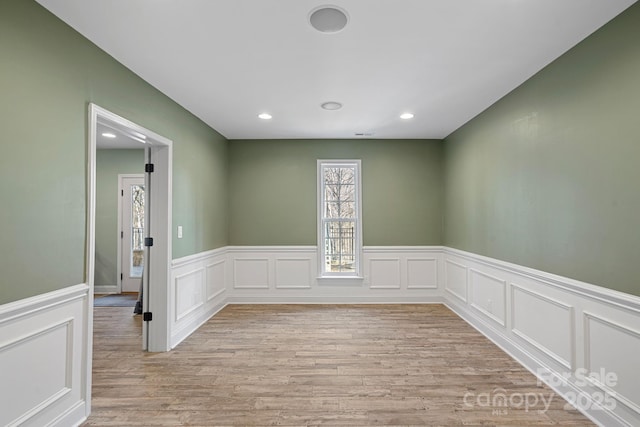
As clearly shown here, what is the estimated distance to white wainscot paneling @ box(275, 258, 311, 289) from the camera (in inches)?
200

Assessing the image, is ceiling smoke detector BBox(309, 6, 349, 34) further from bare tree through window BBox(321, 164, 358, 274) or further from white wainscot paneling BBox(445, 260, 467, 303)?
white wainscot paneling BBox(445, 260, 467, 303)

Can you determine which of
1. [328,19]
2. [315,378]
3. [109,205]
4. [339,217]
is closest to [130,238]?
[109,205]

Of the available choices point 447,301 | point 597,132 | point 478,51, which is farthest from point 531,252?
point 447,301

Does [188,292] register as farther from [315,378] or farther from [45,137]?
[45,137]

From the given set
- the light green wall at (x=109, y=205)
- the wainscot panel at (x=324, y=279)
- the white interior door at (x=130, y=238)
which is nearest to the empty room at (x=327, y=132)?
the wainscot panel at (x=324, y=279)

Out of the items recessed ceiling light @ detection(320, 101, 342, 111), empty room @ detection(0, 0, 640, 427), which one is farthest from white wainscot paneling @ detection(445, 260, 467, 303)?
recessed ceiling light @ detection(320, 101, 342, 111)

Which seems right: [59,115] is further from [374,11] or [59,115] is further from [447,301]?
[447,301]

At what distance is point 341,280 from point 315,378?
2452mm

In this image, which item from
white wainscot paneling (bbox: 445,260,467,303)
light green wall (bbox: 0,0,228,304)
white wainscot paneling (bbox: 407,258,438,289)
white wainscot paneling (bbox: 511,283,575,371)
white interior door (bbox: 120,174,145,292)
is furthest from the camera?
white interior door (bbox: 120,174,145,292)

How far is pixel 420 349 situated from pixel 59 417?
2.97m

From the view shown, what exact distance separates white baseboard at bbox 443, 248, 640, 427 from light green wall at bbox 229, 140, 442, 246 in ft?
5.51

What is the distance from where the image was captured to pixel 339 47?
2318mm

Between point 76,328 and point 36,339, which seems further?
point 76,328

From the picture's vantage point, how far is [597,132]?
6.99ft
